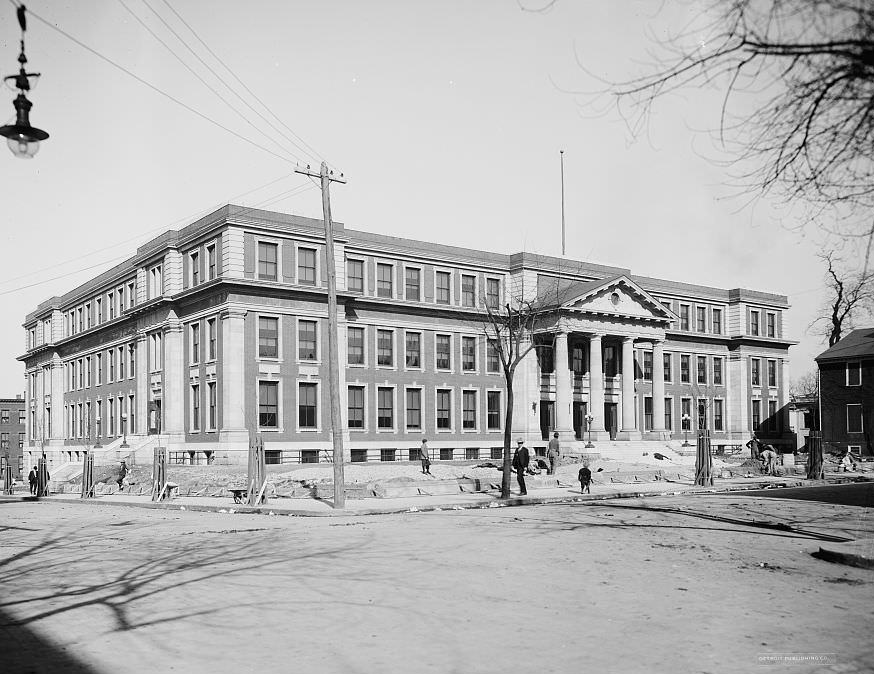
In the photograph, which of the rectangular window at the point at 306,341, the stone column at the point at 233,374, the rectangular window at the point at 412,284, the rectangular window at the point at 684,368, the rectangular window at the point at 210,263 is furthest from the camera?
the rectangular window at the point at 684,368

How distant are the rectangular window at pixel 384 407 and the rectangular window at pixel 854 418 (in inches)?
1672

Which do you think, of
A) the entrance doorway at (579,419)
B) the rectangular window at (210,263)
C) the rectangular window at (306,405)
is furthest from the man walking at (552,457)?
the rectangular window at (210,263)

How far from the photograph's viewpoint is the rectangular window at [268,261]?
49469mm

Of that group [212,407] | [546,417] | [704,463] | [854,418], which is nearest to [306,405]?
[212,407]

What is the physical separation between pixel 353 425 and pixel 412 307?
8999 mm

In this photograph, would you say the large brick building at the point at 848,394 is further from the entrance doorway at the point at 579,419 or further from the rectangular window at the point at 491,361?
the rectangular window at the point at 491,361

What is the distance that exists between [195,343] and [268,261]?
23.8ft

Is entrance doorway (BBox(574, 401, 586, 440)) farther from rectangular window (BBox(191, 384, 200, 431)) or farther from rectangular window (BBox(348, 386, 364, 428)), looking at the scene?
rectangular window (BBox(191, 384, 200, 431))

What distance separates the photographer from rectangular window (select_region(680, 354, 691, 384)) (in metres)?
73.8

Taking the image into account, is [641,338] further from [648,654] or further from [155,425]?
[648,654]

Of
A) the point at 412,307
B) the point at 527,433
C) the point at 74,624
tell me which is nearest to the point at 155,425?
the point at 412,307

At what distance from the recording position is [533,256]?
61969mm

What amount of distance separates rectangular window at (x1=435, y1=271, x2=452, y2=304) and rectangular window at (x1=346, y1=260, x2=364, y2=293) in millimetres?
6157

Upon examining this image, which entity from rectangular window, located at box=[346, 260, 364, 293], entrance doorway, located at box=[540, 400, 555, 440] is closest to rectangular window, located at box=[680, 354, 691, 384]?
entrance doorway, located at box=[540, 400, 555, 440]
